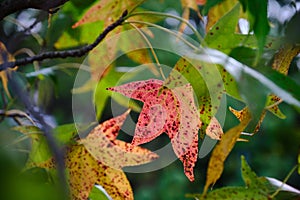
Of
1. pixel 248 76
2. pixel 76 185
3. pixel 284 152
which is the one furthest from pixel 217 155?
pixel 284 152

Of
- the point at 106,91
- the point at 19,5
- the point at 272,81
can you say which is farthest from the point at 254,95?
the point at 106,91

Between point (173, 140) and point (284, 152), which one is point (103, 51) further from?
point (284, 152)

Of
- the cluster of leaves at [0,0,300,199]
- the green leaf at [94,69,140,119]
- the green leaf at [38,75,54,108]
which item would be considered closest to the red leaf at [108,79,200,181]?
the cluster of leaves at [0,0,300,199]

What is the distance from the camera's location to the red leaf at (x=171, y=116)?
44 cm

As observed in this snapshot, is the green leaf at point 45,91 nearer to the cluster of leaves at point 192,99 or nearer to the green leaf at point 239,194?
the cluster of leaves at point 192,99

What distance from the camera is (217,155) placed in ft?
1.16

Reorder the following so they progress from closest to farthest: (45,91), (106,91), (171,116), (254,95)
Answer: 1. (254,95)
2. (171,116)
3. (106,91)
4. (45,91)

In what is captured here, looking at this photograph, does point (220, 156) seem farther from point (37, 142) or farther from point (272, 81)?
point (37, 142)

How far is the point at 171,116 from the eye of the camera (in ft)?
1.50

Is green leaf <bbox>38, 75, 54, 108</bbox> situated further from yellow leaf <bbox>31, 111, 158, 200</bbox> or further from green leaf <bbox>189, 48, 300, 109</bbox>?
green leaf <bbox>189, 48, 300, 109</bbox>

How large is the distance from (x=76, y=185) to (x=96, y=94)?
0.62 ft

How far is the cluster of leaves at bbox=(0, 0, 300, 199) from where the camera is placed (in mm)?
362

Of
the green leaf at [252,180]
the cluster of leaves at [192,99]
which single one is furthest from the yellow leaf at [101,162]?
the green leaf at [252,180]

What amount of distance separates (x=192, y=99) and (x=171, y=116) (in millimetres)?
35
